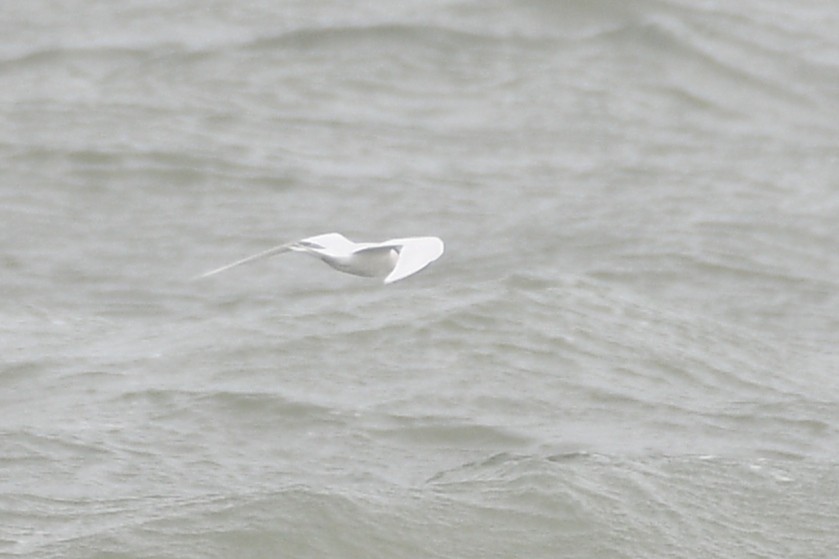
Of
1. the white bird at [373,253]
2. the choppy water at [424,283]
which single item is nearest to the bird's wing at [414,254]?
the white bird at [373,253]

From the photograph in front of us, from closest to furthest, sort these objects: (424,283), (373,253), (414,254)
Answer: (414,254) → (373,253) → (424,283)

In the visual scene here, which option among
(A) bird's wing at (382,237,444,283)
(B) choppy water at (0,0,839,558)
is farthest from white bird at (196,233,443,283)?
(B) choppy water at (0,0,839,558)

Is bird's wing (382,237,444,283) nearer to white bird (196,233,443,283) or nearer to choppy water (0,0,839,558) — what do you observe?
white bird (196,233,443,283)

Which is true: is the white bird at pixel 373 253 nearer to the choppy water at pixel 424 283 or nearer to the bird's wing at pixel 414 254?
the bird's wing at pixel 414 254

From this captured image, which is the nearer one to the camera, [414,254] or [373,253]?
[414,254]

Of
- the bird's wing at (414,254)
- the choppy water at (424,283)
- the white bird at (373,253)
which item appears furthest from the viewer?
the choppy water at (424,283)

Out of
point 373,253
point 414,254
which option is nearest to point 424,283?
point 373,253

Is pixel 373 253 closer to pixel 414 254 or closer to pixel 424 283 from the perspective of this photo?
pixel 414 254
